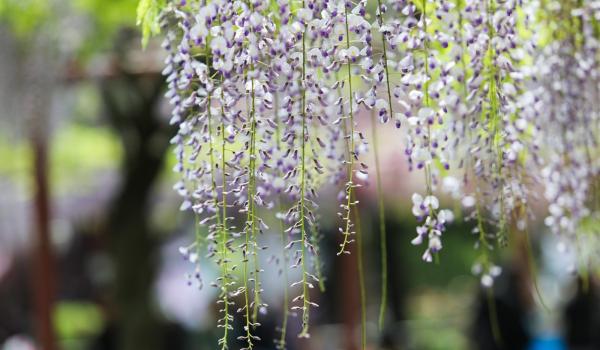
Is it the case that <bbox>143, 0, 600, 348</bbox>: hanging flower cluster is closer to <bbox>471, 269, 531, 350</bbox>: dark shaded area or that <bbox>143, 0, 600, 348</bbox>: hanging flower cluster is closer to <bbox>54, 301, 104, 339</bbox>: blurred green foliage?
<bbox>471, 269, 531, 350</bbox>: dark shaded area

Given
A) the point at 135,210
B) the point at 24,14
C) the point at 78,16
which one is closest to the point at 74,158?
the point at 135,210

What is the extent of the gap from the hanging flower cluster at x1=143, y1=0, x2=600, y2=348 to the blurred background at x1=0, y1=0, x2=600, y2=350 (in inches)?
11.0

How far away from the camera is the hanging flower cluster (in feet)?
5.78

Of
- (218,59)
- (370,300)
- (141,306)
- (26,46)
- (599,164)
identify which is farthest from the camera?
(370,300)

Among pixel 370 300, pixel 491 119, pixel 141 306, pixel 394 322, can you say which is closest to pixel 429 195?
pixel 491 119

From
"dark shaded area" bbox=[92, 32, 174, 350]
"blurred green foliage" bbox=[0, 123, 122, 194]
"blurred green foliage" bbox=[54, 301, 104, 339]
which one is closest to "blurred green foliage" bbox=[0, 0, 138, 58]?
"dark shaded area" bbox=[92, 32, 174, 350]

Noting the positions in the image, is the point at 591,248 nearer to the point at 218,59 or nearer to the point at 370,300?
the point at 218,59

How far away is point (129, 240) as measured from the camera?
241 inches

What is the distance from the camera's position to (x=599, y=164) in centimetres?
276

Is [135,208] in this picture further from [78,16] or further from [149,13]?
[149,13]

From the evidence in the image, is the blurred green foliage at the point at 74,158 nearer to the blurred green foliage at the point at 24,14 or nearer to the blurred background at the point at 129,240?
the blurred background at the point at 129,240

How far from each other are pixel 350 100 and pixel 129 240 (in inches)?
181

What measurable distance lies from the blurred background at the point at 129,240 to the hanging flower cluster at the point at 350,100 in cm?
28

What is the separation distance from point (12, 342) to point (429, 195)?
7.84 m
